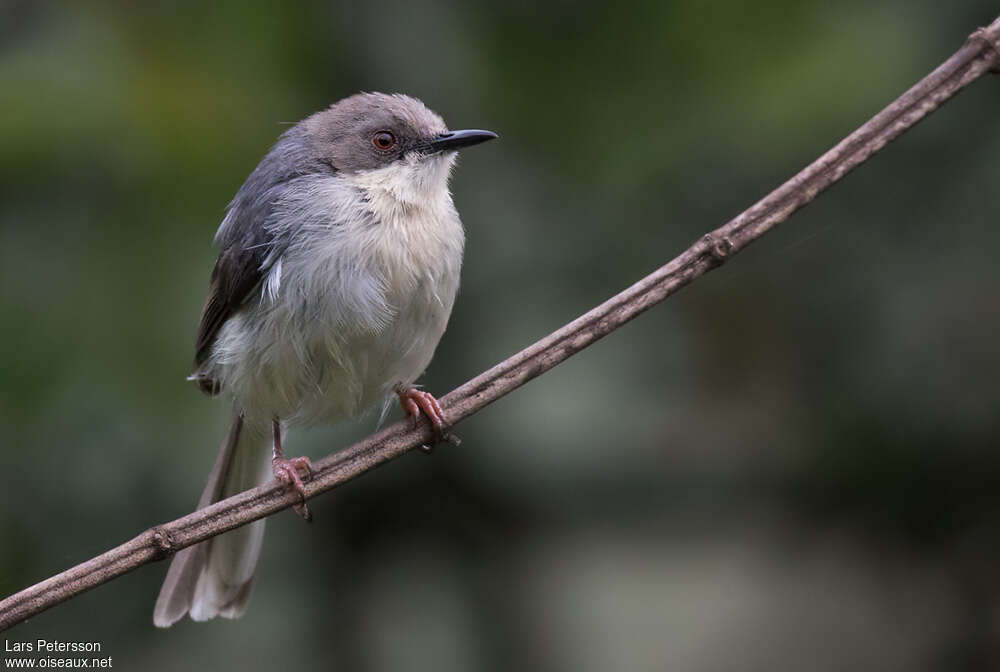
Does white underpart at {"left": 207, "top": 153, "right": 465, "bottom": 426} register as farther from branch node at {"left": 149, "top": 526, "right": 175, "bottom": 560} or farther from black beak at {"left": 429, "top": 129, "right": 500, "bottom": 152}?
branch node at {"left": 149, "top": 526, "right": 175, "bottom": 560}

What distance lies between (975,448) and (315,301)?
7.75 feet

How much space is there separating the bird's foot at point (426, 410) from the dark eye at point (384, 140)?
0.87m

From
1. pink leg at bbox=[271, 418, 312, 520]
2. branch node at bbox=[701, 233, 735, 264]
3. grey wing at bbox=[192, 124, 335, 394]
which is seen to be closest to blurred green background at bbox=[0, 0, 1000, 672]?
grey wing at bbox=[192, 124, 335, 394]

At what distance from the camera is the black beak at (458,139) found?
3.88 meters

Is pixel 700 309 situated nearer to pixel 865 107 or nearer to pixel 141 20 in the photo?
pixel 865 107

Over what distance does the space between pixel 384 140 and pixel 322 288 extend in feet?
2.33

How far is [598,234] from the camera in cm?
415

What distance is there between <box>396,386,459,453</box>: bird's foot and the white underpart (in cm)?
7

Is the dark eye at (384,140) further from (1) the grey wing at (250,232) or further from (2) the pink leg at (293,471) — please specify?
(2) the pink leg at (293,471)

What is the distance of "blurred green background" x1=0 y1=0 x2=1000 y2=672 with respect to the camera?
12.5ft

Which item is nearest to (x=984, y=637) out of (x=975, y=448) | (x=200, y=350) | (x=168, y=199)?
(x=975, y=448)

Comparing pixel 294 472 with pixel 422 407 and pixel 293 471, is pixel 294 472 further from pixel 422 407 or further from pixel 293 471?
pixel 422 407

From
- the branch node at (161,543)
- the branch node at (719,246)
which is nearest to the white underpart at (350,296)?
the branch node at (161,543)

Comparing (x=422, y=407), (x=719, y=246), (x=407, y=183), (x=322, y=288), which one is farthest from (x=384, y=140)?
(x=719, y=246)
